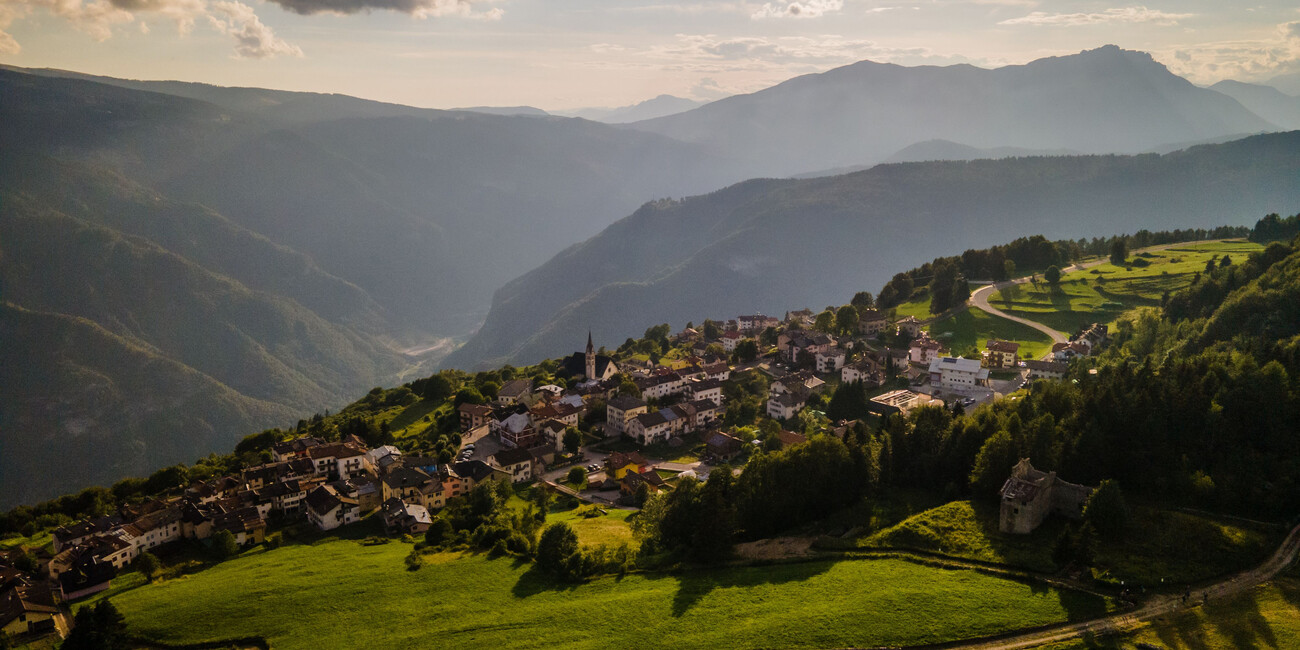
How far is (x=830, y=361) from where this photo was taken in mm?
84125

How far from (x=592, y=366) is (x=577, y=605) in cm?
5240

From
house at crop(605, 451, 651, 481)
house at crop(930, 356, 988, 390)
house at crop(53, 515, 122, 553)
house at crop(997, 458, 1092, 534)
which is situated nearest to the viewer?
house at crop(997, 458, 1092, 534)

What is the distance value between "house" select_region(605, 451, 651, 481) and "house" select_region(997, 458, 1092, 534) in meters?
29.2

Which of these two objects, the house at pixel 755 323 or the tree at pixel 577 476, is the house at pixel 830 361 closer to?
the house at pixel 755 323

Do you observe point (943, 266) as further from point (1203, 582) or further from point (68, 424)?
point (68, 424)

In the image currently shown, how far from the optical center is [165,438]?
13600 cm

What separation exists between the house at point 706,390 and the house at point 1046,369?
106 feet

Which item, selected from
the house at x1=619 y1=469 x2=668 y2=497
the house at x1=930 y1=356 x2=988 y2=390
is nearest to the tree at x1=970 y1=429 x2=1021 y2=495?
the house at x1=619 y1=469 x2=668 y2=497

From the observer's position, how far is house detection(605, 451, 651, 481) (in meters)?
58.8

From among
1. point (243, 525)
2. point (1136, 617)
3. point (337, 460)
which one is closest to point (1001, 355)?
point (1136, 617)

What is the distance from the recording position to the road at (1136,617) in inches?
1097

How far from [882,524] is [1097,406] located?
14376mm

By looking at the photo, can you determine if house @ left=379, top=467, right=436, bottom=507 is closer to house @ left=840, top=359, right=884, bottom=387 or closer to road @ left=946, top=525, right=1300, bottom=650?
road @ left=946, top=525, right=1300, bottom=650

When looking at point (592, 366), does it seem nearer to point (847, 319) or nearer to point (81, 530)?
point (847, 319)
